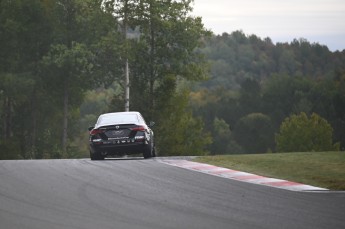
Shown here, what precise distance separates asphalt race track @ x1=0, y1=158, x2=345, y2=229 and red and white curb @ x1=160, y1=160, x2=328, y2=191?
0.65m

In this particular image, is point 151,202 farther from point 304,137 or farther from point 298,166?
point 304,137

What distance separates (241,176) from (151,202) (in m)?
5.66

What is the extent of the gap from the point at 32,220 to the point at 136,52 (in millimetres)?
43787

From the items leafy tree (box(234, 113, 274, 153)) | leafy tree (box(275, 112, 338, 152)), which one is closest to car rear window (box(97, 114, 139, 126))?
leafy tree (box(275, 112, 338, 152))

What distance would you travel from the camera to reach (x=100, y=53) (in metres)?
54.2

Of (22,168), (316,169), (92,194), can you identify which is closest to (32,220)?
(92,194)

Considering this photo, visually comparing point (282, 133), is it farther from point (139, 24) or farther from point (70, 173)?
point (70, 173)

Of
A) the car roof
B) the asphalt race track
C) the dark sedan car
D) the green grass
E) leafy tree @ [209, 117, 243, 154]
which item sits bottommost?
leafy tree @ [209, 117, 243, 154]

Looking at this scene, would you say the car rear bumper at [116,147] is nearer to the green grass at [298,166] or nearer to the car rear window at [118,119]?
the car rear window at [118,119]

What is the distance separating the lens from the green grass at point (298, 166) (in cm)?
1656

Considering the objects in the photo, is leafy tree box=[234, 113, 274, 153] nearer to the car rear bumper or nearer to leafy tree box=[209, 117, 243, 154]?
leafy tree box=[209, 117, 243, 154]

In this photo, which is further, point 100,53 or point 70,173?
point 100,53

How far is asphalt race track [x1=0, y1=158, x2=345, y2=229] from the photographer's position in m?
9.91

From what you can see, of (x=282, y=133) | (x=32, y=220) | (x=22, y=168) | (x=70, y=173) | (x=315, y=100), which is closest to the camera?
(x=32, y=220)
